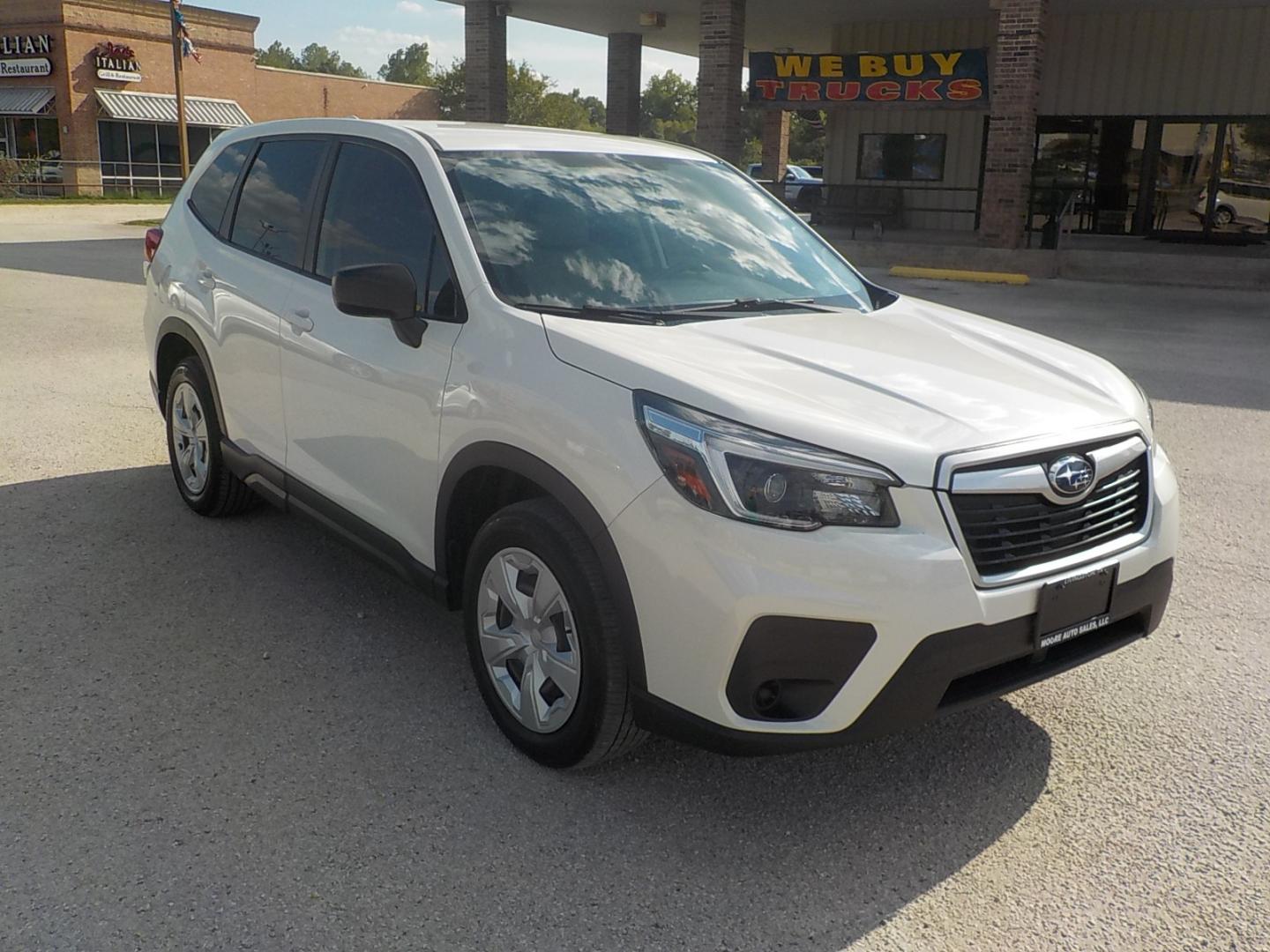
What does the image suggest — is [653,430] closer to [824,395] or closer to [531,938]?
[824,395]

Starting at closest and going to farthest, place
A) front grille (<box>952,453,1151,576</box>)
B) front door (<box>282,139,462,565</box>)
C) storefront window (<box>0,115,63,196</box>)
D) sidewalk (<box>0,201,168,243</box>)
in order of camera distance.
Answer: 1. front grille (<box>952,453,1151,576</box>)
2. front door (<box>282,139,462,565</box>)
3. sidewalk (<box>0,201,168,243</box>)
4. storefront window (<box>0,115,63,196</box>)

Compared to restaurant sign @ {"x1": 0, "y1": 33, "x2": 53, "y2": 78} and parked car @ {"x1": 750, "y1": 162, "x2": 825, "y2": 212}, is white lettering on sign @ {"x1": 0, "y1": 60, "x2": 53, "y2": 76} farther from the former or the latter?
parked car @ {"x1": 750, "y1": 162, "x2": 825, "y2": 212}

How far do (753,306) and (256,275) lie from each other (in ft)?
6.87

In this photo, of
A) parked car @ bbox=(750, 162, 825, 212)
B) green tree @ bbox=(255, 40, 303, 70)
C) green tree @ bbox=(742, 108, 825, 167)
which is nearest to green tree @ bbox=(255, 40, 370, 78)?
green tree @ bbox=(255, 40, 303, 70)

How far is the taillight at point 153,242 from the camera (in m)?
5.88

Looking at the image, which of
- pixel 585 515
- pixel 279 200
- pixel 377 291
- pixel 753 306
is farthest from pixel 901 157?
pixel 585 515

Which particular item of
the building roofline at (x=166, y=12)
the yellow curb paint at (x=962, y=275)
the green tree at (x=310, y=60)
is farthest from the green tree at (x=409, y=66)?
the yellow curb paint at (x=962, y=275)

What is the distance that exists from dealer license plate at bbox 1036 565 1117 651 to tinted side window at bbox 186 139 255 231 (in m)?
3.97

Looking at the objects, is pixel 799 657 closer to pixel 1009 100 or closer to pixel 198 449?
pixel 198 449

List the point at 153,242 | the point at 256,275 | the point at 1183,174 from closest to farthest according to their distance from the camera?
the point at 256,275 < the point at 153,242 < the point at 1183,174

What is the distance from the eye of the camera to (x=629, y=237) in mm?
4031

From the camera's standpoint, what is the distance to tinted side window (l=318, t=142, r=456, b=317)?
12.5ft

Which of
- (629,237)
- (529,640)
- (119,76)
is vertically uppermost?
(119,76)

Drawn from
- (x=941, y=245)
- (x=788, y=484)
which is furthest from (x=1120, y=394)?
(x=941, y=245)
